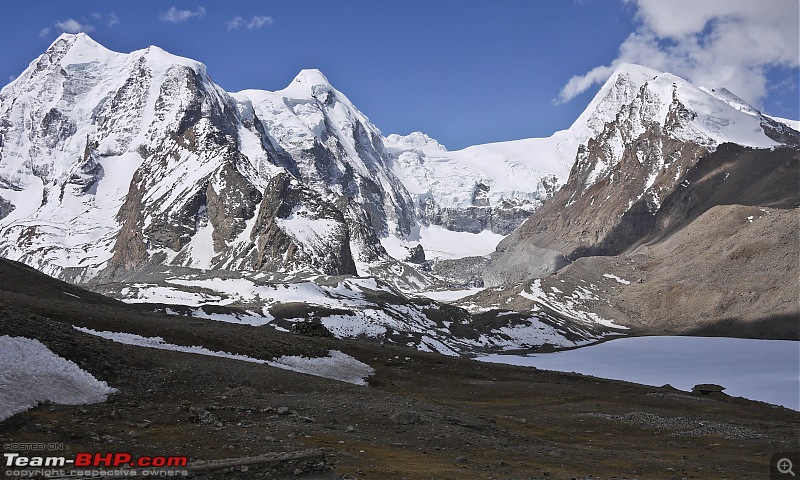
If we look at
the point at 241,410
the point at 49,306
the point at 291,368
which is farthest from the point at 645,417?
the point at 49,306

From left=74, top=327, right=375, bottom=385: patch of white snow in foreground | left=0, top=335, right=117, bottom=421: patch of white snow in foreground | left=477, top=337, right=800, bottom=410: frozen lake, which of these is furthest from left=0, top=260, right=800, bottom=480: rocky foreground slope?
left=477, top=337, right=800, bottom=410: frozen lake

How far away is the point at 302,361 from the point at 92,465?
104ft

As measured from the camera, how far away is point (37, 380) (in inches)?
1023

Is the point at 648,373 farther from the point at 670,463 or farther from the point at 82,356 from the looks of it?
the point at 82,356

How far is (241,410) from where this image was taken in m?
29.2

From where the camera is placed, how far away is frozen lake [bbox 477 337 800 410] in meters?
120

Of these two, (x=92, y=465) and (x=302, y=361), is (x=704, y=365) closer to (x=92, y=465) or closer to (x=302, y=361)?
(x=302, y=361)

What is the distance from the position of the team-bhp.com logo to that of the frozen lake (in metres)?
99.9

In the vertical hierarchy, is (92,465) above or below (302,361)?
below

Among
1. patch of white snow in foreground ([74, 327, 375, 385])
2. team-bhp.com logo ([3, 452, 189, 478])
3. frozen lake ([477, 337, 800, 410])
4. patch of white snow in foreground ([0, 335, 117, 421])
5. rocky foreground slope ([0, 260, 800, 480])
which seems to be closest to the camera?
team-bhp.com logo ([3, 452, 189, 478])

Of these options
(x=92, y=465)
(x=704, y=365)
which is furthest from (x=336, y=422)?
(x=704, y=365)

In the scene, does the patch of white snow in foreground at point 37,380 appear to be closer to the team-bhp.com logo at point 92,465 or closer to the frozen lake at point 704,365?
the team-bhp.com logo at point 92,465

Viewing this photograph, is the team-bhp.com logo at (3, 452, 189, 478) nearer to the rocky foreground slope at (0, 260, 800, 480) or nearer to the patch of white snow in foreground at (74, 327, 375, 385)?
the rocky foreground slope at (0, 260, 800, 480)

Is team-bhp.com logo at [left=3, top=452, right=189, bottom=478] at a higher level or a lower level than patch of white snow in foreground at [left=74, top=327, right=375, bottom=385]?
lower
